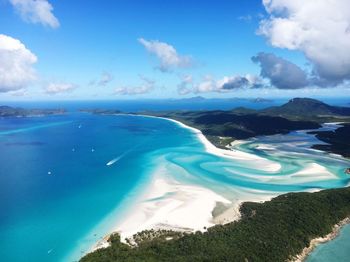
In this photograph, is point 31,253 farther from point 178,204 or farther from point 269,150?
point 269,150

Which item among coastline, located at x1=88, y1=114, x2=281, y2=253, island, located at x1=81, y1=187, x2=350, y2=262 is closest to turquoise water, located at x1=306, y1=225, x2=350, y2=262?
island, located at x1=81, y1=187, x2=350, y2=262

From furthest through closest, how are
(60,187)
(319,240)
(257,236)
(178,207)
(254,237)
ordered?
1. (60,187)
2. (178,207)
3. (319,240)
4. (257,236)
5. (254,237)

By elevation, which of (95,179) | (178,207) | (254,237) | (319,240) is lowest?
(95,179)

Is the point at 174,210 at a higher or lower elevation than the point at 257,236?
lower

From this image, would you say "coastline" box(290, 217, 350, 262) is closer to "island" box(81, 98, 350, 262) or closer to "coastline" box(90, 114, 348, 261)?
"island" box(81, 98, 350, 262)

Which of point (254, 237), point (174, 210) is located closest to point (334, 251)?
point (254, 237)

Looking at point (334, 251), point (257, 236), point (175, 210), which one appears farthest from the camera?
point (175, 210)

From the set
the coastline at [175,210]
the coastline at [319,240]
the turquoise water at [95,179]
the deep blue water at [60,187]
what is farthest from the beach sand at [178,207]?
the coastline at [319,240]

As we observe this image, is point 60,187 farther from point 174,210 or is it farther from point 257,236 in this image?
point 257,236
